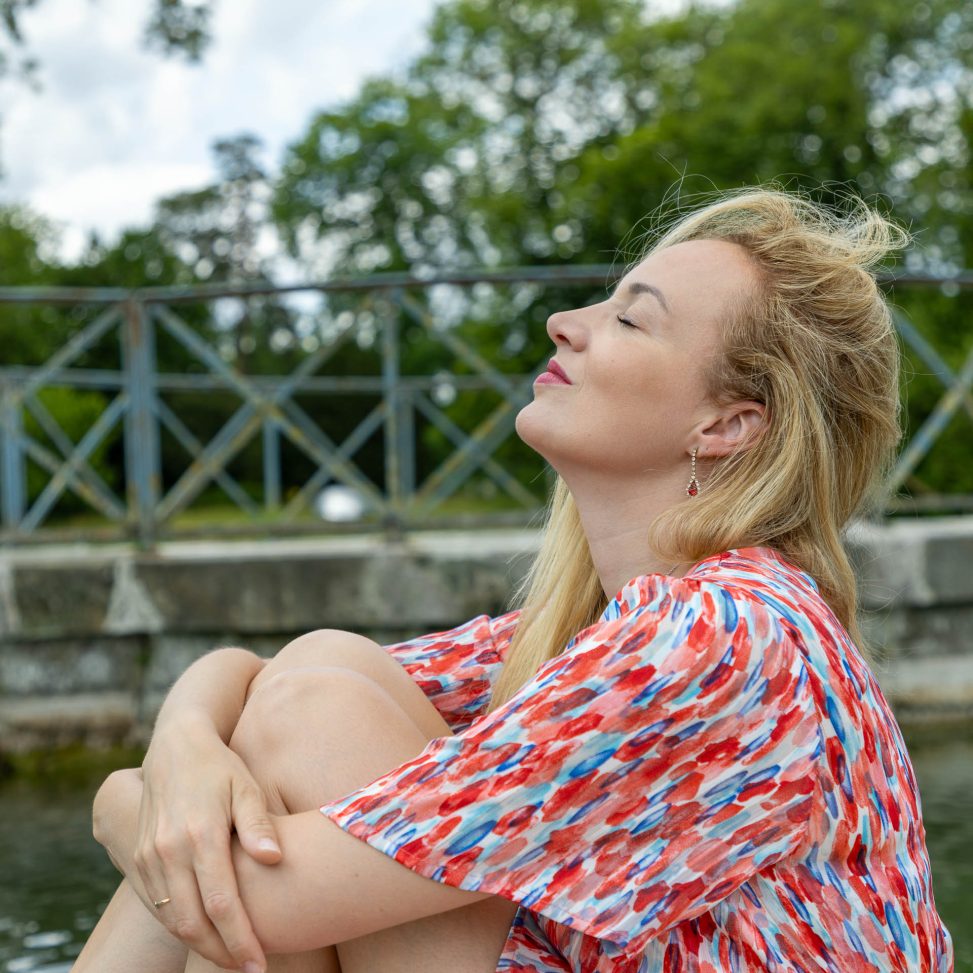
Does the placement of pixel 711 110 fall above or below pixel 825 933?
above

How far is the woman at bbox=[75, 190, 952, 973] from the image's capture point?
102 centimetres

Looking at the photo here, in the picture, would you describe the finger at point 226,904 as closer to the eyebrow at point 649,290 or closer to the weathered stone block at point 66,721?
the eyebrow at point 649,290

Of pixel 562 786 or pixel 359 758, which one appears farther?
pixel 359 758

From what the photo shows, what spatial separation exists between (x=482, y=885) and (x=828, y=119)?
A: 1945 centimetres

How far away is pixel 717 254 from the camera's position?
1403mm

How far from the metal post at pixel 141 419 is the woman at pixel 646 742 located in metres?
2.37

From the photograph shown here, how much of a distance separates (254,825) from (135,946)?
41 cm

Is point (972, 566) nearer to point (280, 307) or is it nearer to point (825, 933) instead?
point (825, 933)

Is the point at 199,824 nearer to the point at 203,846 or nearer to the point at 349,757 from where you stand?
the point at 203,846

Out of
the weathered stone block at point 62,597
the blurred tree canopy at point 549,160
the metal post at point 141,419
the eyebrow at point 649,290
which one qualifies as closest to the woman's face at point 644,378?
the eyebrow at point 649,290

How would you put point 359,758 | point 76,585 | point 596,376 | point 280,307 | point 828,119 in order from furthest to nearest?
1. point 280,307
2. point 828,119
3. point 76,585
4. point 596,376
5. point 359,758

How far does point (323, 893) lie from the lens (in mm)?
1067

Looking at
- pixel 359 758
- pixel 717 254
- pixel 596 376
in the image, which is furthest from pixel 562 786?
pixel 717 254

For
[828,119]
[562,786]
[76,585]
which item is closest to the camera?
[562,786]
